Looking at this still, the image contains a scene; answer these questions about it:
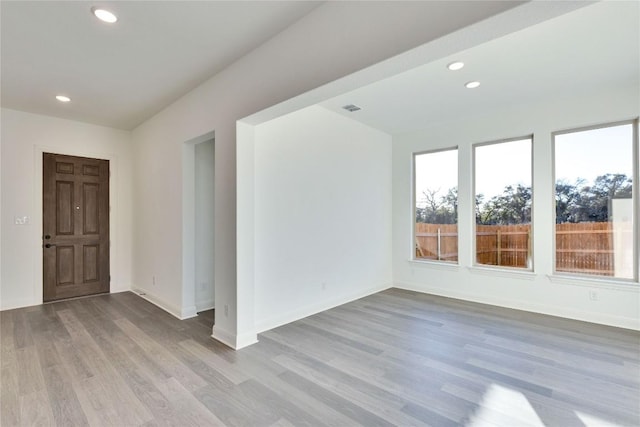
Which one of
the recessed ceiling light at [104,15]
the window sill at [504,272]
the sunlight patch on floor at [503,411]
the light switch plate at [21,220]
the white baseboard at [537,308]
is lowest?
the sunlight patch on floor at [503,411]

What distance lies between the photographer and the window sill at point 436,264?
4.99m

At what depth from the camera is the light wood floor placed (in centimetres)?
201

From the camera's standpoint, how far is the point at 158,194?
448 cm

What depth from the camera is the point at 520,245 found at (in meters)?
4.47

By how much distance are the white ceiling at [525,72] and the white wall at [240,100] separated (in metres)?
1.38

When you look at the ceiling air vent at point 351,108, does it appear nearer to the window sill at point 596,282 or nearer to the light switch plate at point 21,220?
the window sill at point 596,282

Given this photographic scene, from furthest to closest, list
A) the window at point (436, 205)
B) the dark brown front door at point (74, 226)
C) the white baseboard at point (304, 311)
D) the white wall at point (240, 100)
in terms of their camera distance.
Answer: the window at point (436, 205), the dark brown front door at point (74, 226), the white baseboard at point (304, 311), the white wall at point (240, 100)

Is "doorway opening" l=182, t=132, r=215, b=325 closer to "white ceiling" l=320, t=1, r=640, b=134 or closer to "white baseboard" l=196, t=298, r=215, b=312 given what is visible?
"white baseboard" l=196, t=298, r=215, b=312

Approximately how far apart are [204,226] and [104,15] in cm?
266

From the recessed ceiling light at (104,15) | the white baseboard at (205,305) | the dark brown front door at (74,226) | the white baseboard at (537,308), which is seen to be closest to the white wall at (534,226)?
the white baseboard at (537,308)

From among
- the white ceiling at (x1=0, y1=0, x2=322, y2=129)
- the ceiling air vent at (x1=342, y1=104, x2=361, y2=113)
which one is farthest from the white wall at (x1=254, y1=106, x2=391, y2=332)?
the white ceiling at (x1=0, y1=0, x2=322, y2=129)

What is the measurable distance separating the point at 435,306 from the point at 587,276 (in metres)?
1.93

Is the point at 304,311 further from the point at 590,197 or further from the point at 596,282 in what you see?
the point at 590,197

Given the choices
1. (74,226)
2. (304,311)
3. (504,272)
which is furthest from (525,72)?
(74,226)
